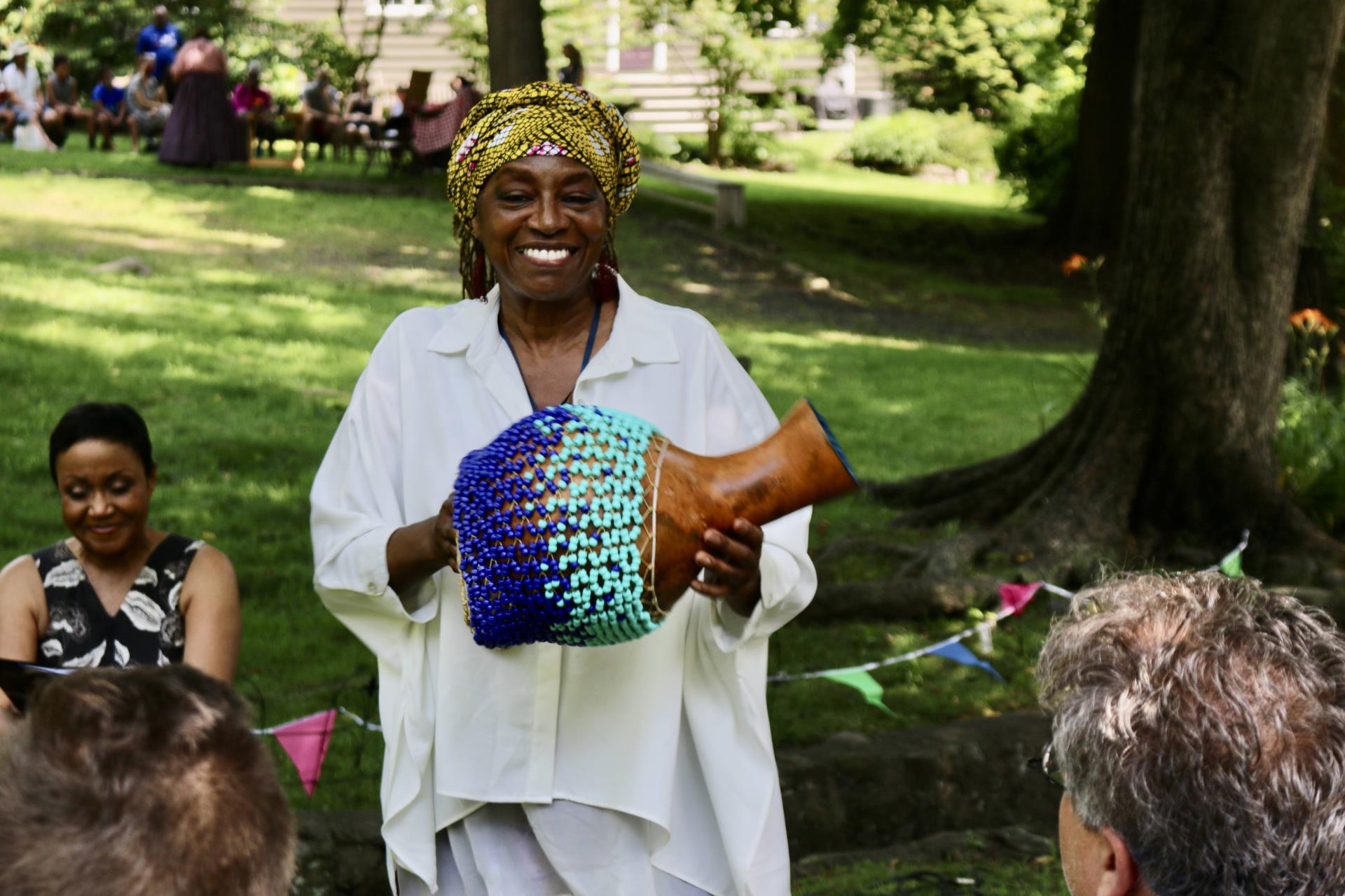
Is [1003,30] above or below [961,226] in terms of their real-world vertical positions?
above

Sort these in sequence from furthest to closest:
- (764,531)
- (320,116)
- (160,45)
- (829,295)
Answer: (160,45) → (320,116) → (829,295) → (764,531)

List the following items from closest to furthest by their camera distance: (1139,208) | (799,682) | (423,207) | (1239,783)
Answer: (1239,783) < (799,682) < (1139,208) < (423,207)

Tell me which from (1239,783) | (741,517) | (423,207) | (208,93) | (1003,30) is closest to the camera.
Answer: (1239,783)

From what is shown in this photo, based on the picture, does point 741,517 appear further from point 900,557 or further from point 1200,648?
point 900,557

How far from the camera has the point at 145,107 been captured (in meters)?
20.8

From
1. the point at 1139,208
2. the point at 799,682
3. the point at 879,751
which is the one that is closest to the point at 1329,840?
the point at 879,751

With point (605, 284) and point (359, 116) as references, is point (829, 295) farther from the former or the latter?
point (605, 284)

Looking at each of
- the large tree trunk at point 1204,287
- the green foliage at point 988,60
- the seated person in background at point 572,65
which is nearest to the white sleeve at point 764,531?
the large tree trunk at point 1204,287

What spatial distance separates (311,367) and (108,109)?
553 inches

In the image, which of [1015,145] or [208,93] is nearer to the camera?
[208,93]

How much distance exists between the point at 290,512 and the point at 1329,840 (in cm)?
663

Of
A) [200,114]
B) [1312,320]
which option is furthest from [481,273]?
[200,114]

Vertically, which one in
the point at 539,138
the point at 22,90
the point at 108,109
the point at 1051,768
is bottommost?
the point at 108,109

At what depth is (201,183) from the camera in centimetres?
1767
